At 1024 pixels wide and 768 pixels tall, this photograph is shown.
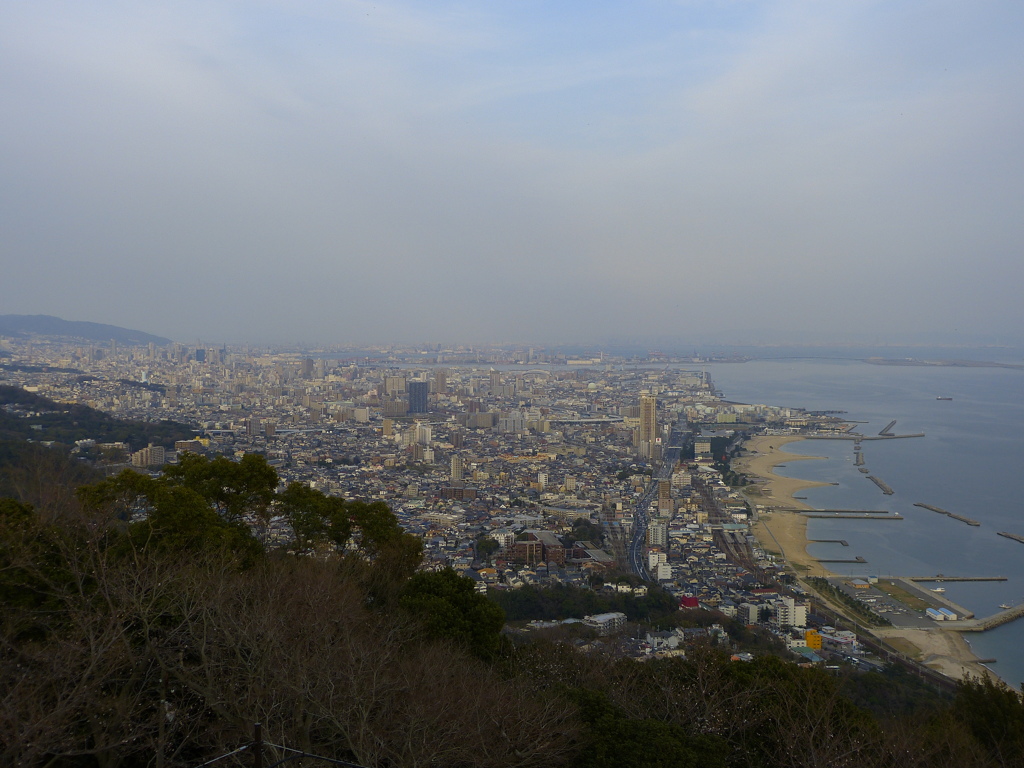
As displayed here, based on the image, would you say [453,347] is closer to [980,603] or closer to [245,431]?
[245,431]

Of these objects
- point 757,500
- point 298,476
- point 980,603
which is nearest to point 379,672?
point 980,603

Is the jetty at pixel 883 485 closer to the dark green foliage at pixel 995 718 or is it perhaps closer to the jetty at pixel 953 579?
the jetty at pixel 953 579

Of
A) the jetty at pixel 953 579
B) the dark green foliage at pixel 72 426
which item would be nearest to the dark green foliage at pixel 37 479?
the dark green foliage at pixel 72 426

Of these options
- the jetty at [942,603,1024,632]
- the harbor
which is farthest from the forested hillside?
the harbor

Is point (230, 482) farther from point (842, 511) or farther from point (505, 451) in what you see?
point (505, 451)

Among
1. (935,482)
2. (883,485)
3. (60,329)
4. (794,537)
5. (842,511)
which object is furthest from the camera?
(60,329)

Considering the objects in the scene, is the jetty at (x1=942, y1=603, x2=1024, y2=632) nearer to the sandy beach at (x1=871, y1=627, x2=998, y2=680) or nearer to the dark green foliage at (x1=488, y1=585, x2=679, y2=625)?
the sandy beach at (x1=871, y1=627, x2=998, y2=680)

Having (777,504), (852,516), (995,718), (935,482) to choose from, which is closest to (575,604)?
(995,718)
